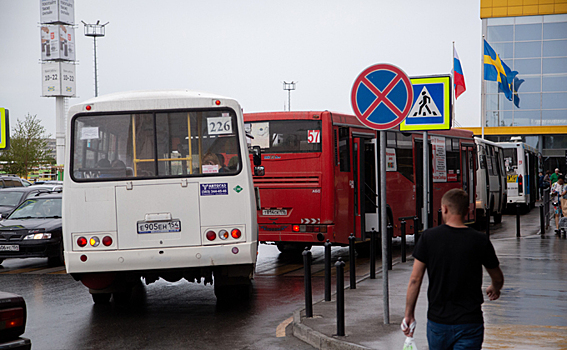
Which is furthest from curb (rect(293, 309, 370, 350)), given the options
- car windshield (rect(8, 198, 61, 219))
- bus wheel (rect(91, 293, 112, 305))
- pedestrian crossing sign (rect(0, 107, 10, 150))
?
pedestrian crossing sign (rect(0, 107, 10, 150))

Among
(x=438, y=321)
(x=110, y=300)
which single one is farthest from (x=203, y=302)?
(x=438, y=321)

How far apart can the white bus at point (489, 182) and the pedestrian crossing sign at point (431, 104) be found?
46.9 ft

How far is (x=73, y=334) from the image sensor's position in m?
8.01

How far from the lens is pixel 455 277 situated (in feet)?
14.5

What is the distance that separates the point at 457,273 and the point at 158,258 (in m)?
5.18

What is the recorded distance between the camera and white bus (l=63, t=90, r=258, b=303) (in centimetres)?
881

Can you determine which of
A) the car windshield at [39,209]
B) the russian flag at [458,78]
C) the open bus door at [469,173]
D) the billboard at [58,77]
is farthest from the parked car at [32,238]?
the billboard at [58,77]

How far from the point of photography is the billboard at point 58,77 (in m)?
117

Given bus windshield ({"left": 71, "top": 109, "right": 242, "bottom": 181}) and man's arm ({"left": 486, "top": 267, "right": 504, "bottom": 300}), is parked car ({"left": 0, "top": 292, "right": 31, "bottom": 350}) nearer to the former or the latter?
man's arm ({"left": 486, "top": 267, "right": 504, "bottom": 300})

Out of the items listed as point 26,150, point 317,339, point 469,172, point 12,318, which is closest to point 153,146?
point 317,339

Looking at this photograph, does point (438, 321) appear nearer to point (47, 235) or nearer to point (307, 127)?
point (307, 127)

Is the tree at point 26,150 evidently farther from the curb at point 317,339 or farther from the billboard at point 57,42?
the curb at point 317,339

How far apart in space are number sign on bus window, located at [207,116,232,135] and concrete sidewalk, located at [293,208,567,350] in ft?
8.47

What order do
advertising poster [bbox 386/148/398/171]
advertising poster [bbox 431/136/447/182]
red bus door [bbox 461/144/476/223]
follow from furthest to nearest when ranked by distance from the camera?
red bus door [bbox 461/144/476/223]
advertising poster [bbox 431/136/447/182]
advertising poster [bbox 386/148/398/171]
